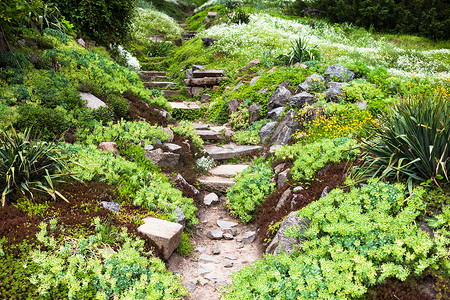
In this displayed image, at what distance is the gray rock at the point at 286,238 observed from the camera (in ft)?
13.8

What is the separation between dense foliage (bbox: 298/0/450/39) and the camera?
697 inches

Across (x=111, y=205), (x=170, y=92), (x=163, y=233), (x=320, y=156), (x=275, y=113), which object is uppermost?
(x=320, y=156)

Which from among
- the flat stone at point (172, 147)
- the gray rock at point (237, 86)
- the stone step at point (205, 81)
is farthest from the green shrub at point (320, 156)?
the stone step at point (205, 81)

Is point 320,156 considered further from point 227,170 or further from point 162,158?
point 162,158

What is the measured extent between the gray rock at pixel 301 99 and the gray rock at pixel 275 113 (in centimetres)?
45

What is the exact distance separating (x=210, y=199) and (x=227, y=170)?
1239 mm

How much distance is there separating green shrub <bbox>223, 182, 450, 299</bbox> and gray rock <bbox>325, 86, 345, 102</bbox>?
4358mm

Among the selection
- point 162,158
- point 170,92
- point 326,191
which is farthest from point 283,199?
point 170,92

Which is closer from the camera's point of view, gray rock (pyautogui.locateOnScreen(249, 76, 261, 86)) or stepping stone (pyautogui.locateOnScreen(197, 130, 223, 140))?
stepping stone (pyautogui.locateOnScreen(197, 130, 223, 140))

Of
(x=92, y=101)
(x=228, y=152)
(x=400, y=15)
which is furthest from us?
(x=400, y=15)

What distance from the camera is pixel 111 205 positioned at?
456 cm

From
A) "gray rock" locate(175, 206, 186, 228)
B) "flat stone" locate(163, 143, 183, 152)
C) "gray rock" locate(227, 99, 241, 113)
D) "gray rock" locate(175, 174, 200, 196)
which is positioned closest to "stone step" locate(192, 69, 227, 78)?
"gray rock" locate(227, 99, 241, 113)

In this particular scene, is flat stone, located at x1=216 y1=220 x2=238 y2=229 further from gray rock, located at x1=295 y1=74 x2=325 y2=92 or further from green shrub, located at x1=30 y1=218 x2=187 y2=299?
gray rock, located at x1=295 y1=74 x2=325 y2=92

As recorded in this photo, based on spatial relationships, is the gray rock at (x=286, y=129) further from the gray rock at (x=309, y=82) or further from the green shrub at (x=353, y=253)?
the green shrub at (x=353, y=253)
